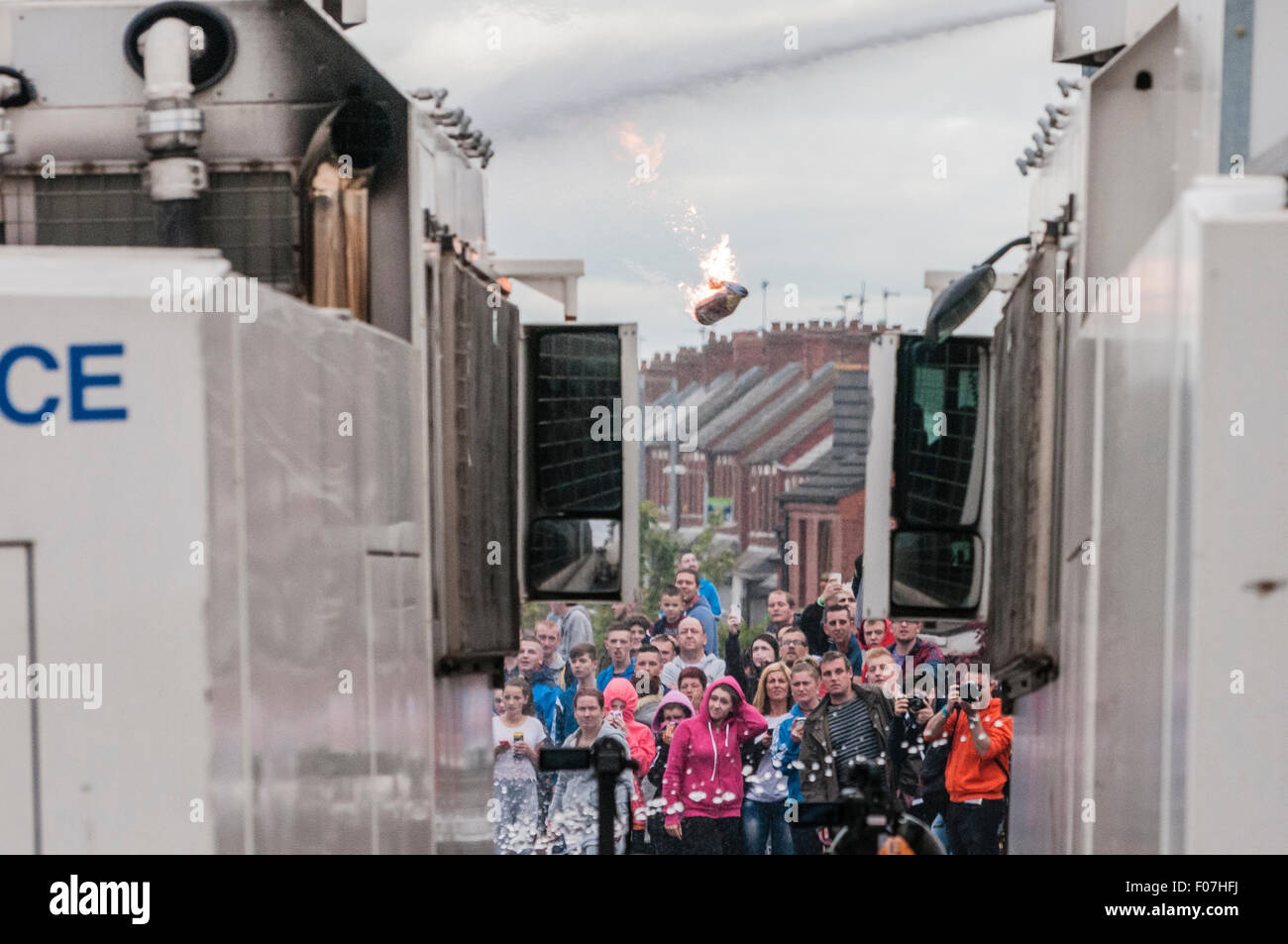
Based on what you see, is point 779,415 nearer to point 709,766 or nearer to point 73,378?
point 709,766

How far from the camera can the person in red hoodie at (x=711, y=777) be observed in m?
6.57

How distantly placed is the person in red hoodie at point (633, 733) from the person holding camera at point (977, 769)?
1.42 metres

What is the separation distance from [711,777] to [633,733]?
61 centimetres

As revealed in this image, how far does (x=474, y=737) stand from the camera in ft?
17.9

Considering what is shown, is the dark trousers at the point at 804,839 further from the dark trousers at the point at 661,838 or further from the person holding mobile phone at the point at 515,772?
the person holding mobile phone at the point at 515,772

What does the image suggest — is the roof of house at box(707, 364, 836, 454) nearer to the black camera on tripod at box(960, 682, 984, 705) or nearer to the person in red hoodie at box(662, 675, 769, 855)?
the black camera on tripod at box(960, 682, 984, 705)

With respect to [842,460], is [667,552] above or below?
below

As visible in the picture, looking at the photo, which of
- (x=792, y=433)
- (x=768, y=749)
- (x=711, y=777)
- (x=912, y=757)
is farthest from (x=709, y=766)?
(x=792, y=433)

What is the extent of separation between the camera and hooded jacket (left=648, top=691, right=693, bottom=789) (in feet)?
23.1

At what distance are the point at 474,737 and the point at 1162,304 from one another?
3.70 metres

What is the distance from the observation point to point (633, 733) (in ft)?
23.2

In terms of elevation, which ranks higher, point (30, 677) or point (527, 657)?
point (30, 677)
